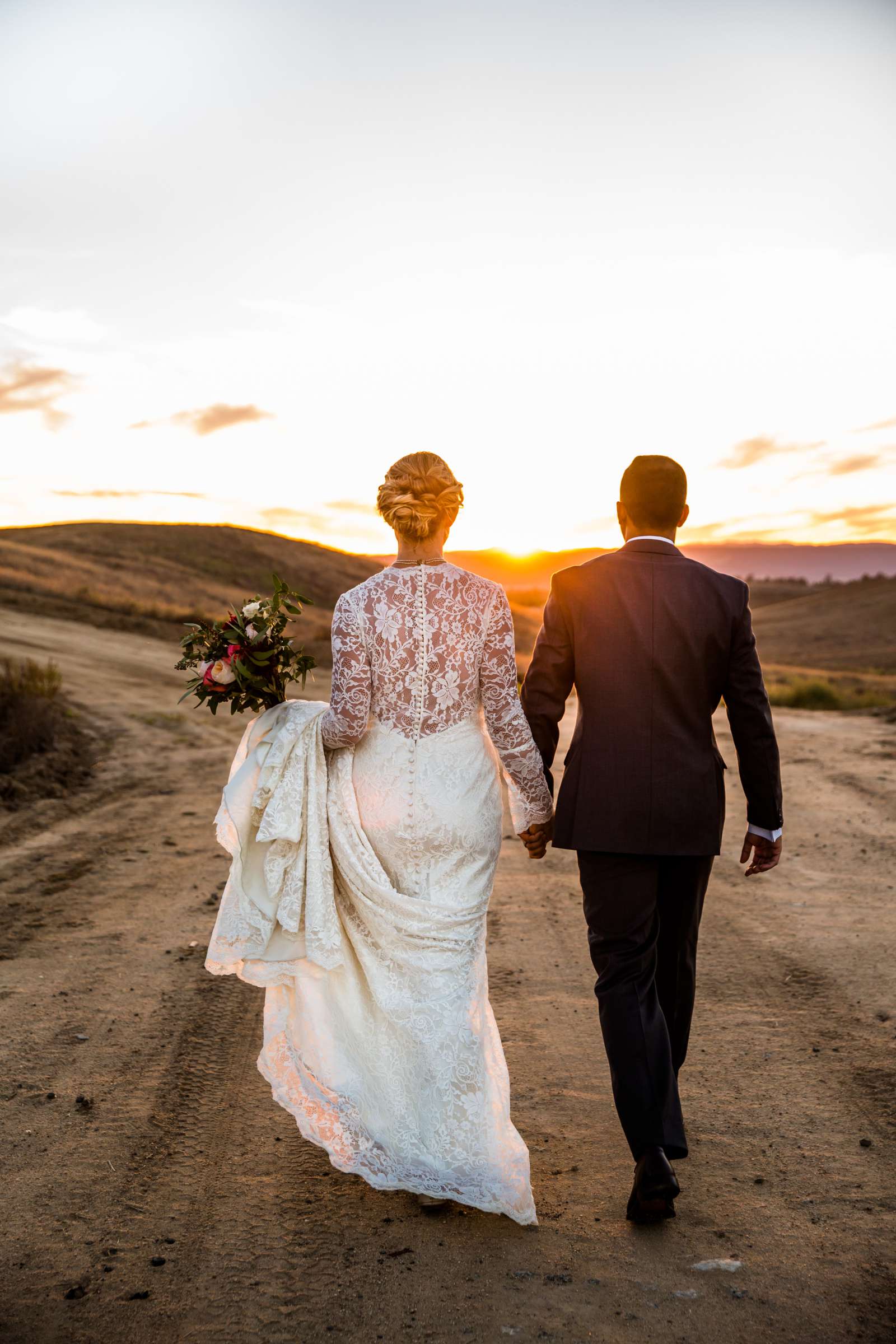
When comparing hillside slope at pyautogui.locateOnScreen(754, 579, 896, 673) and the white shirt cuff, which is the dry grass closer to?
the white shirt cuff

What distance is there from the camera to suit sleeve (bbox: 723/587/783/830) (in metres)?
3.82

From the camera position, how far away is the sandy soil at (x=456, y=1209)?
312cm

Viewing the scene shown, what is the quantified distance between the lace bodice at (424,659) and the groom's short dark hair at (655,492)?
1.98 feet

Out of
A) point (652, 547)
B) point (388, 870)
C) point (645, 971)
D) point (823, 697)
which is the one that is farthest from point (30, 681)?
point (823, 697)

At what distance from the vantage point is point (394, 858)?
3973 millimetres

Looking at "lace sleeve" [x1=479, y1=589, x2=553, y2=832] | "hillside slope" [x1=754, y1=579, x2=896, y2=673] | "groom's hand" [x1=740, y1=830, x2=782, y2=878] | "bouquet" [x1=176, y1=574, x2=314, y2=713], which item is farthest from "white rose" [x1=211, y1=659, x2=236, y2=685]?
"hillside slope" [x1=754, y1=579, x2=896, y2=673]

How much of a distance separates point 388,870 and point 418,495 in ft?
4.59

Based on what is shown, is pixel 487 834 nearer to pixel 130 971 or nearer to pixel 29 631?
pixel 130 971

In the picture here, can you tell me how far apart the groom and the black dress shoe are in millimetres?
53

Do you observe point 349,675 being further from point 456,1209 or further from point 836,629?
point 836,629

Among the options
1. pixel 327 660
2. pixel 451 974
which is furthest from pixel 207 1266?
pixel 327 660

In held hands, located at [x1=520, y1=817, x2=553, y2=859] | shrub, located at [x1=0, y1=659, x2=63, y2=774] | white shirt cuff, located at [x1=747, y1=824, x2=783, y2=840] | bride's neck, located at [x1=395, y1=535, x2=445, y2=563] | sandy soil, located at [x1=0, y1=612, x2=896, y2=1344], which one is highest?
bride's neck, located at [x1=395, y1=535, x2=445, y2=563]

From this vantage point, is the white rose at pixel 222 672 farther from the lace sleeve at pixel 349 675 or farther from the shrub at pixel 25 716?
the shrub at pixel 25 716

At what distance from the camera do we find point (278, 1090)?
Result: 4.04 meters
